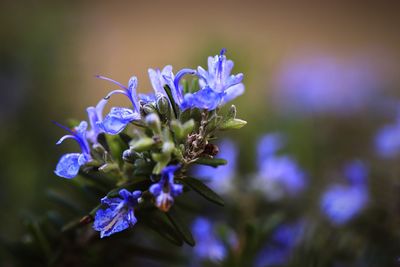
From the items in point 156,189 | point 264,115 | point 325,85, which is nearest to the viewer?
point 156,189

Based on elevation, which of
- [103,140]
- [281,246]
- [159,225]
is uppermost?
[103,140]

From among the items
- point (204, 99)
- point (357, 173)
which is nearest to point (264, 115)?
point (357, 173)

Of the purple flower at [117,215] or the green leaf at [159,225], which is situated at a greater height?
the purple flower at [117,215]

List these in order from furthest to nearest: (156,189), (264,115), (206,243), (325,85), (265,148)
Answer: (325,85)
(264,115)
(265,148)
(206,243)
(156,189)

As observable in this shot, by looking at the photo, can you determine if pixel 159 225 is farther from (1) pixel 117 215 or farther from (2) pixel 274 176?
(2) pixel 274 176

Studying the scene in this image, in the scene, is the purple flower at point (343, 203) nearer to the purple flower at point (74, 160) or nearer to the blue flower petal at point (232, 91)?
the blue flower petal at point (232, 91)

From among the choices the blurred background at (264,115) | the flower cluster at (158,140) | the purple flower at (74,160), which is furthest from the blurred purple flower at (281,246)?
the purple flower at (74,160)
